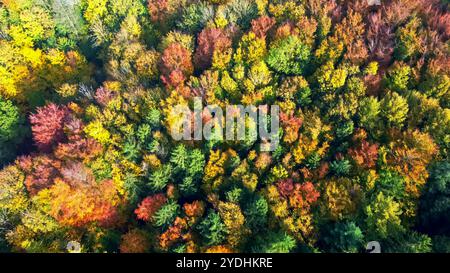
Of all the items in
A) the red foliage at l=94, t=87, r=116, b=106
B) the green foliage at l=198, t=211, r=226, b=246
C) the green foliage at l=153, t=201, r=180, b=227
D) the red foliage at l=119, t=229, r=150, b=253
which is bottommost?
the red foliage at l=119, t=229, r=150, b=253

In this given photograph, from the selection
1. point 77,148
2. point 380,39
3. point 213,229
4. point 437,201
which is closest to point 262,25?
point 380,39

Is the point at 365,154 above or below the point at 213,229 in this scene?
above

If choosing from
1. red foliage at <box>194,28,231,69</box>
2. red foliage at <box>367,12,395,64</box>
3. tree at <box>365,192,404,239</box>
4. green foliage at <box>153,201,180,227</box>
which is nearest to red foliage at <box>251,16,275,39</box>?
red foliage at <box>194,28,231,69</box>

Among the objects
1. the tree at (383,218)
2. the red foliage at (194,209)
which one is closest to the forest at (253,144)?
the tree at (383,218)

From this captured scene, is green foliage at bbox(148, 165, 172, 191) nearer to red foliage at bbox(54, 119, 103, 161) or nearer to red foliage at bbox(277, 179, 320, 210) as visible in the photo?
red foliage at bbox(54, 119, 103, 161)

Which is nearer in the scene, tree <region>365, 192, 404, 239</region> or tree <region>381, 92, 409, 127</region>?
tree <region>365, 192, 404, 239</region>

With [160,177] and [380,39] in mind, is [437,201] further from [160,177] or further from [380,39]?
[160,177]
